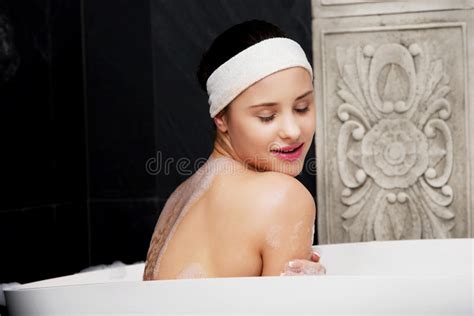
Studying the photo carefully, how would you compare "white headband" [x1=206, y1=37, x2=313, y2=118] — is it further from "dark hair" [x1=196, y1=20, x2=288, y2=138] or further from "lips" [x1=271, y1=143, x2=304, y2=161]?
"lips" [x1=271, y1=143, x2=304, y2=161]

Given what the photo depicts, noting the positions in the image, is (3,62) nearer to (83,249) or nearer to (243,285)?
(83,249)

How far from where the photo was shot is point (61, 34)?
2336mm

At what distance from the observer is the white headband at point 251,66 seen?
1.30 metres

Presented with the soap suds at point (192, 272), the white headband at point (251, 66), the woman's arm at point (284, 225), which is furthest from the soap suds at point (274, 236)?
the white headband at point (251, 66)

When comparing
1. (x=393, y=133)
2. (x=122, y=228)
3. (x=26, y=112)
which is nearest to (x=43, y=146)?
(x=26, y=112)

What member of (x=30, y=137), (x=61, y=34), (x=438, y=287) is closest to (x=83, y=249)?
(x=30, y=137)

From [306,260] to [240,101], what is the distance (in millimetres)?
281

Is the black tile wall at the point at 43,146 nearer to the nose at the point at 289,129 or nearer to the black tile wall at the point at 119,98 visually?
the black tile wall at the point at 119,98

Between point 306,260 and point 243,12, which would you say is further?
point 243,12

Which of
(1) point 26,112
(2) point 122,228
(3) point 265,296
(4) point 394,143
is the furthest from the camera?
(2) point 122,228

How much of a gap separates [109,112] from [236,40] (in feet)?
3.55

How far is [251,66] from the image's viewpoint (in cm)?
131

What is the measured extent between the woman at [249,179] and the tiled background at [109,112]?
0.90 m

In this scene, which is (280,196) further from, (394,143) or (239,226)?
(394,143)
